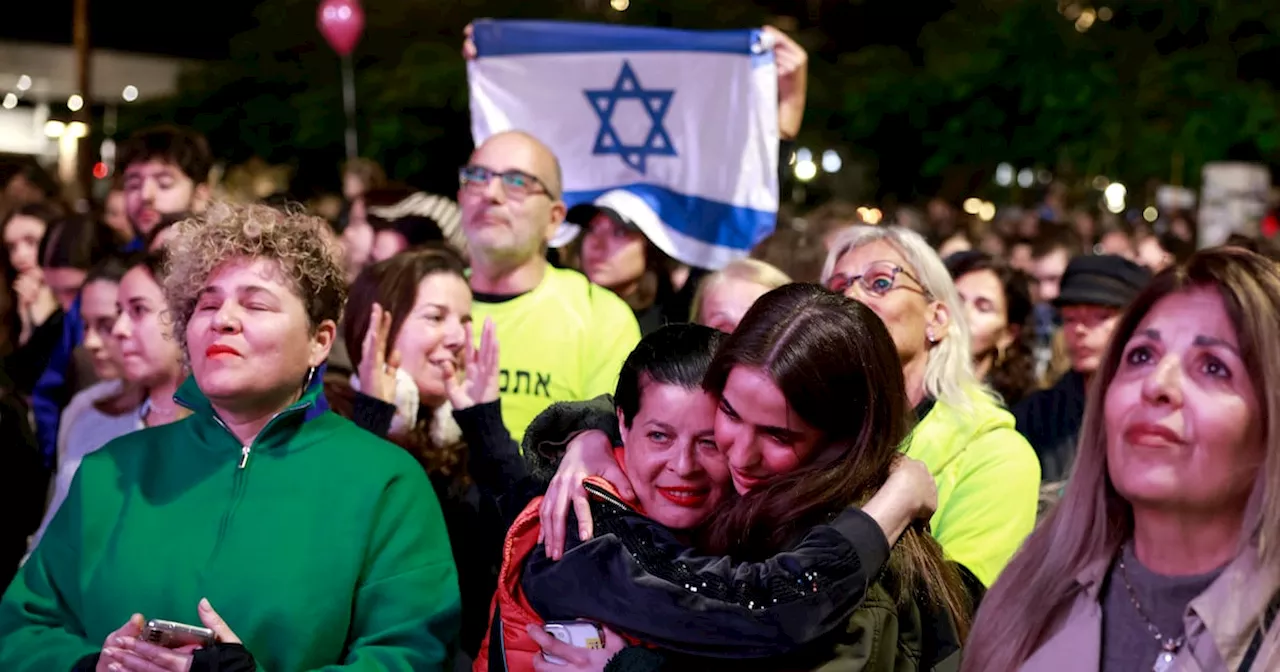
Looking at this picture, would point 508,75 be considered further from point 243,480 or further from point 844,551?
point 844,551

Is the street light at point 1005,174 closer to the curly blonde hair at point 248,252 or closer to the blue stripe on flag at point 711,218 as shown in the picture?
the blue stripe on flag at point 711,218

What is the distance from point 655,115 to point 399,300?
2.75m

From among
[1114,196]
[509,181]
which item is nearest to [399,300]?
[509,181]

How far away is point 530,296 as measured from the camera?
5.86 meters

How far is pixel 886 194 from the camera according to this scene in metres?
26.7

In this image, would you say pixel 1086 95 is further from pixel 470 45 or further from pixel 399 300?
pixel 399 300

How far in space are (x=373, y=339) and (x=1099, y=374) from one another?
9.20 feet

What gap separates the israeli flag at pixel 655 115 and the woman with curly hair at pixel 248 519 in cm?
368

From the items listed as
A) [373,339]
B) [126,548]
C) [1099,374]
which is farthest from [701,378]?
[373,339]

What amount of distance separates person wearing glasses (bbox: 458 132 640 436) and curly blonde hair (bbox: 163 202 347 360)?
64.0 inches

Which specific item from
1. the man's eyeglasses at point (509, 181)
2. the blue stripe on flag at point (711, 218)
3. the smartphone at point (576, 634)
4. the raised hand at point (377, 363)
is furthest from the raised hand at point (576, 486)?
the blue stripe on flag at point (711, 218)

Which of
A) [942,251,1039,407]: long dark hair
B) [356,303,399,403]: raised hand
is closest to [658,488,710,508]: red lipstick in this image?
[356,303,399,403]: raised hand

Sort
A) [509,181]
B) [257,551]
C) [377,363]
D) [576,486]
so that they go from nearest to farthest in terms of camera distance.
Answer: [576,486] < [257,551] < [377,363] < [509,181]

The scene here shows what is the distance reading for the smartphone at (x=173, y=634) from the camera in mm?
3477
